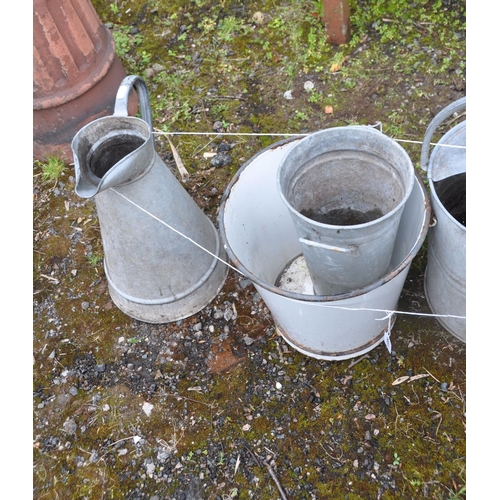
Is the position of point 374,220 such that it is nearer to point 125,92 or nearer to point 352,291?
point 352,291

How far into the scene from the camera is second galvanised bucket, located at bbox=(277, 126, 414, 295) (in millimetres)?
1539

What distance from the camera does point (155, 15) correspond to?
366 centimetres

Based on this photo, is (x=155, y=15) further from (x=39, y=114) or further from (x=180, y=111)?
(x=39, y=114)

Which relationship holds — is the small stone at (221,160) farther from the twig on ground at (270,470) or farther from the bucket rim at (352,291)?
the twig on ground at (270,470)

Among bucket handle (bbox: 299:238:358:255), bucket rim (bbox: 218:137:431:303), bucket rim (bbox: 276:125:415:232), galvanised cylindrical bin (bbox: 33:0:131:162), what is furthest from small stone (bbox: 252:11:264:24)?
bucket handle (bbox: 299:238:358:255)

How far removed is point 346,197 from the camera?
2055 mm

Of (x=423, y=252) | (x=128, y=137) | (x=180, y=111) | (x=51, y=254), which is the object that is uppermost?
(x=128, y=137)

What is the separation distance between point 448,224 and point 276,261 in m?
0.97

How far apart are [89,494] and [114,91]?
2242 mm

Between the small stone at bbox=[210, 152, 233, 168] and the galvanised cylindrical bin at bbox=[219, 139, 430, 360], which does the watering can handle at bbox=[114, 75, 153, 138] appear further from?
the small stone at bbox=[210, 152, 233, 168]

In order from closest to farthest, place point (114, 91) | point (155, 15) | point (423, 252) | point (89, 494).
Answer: point (89, 494)
point (423, 252)
point (114, 91)
point (155, 15)

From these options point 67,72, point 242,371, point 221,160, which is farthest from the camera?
point 221,160

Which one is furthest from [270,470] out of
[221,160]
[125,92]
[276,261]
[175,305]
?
[221,160]

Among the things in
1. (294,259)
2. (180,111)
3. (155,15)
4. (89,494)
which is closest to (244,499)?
(89,494)
